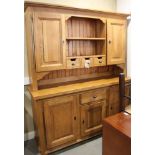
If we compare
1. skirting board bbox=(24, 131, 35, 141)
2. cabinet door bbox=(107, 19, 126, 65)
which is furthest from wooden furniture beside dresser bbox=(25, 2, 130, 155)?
skirting board bbox=(24, 131, 35, 141)

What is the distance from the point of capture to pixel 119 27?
276 cm

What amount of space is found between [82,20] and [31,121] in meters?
1.83

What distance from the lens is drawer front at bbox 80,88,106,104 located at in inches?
92.0

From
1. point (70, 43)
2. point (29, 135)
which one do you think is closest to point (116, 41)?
point (70, 43)

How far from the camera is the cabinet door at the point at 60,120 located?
2.10 metres

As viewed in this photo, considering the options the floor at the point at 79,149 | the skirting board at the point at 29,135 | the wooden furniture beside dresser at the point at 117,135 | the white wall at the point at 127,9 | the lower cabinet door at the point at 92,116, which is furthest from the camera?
the white wall at the point at 127,9

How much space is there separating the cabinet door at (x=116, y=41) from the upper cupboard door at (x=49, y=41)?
85cm

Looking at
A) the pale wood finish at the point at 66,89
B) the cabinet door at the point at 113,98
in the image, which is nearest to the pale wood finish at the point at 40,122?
the pale wood finish at the point at 66,89

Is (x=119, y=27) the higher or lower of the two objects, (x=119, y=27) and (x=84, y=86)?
the higher

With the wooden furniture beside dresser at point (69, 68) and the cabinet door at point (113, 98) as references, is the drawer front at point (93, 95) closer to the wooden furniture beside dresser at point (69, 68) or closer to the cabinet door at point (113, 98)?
the wooden furniture beside dresser at point (69, 68)

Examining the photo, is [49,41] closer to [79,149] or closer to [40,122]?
[40,122]
